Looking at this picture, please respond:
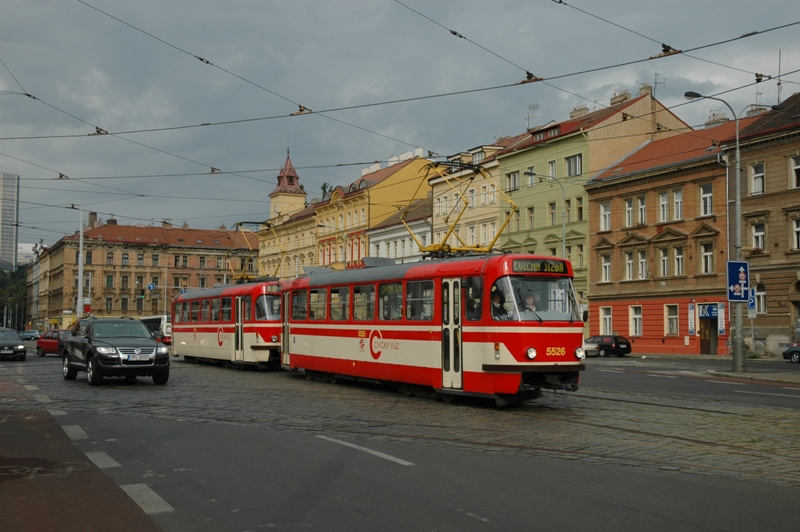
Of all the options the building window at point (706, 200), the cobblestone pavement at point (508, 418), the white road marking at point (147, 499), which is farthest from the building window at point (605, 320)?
the white road marking at point (147, 499)

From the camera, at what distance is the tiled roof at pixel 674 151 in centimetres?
4975

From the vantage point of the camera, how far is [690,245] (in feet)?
164

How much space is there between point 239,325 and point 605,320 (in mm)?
32758

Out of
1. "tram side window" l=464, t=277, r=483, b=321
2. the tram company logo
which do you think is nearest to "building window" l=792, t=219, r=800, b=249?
the tram company logo

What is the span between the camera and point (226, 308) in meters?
31.2

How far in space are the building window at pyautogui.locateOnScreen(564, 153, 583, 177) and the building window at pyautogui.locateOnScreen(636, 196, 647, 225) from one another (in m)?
5.54

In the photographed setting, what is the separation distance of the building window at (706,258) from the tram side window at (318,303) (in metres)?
31.1

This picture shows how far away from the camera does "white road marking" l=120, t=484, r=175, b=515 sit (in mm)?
7692

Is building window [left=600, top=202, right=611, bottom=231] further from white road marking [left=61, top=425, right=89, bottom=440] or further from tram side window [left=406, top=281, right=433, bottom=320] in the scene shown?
white road marking [left=61, top=425, right=89, bottom=440]

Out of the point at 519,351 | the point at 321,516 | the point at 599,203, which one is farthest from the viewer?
the point at 599,203

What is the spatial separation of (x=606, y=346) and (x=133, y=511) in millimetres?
44673

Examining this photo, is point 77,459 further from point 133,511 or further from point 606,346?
point 606,346

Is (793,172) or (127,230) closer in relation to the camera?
(793,172)

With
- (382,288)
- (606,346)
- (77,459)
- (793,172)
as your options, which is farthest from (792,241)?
(77,459)
